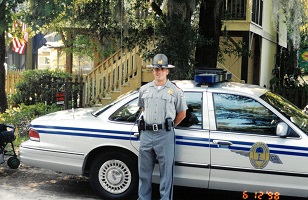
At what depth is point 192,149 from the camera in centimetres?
581

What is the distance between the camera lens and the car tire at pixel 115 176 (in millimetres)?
6070

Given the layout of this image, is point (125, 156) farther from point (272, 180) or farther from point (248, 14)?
point (248, 14)

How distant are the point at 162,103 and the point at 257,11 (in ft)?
40.5

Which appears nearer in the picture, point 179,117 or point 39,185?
point 179,117

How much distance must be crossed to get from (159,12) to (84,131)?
18.5ft

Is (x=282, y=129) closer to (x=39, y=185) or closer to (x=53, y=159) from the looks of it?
(x=53, y=159)

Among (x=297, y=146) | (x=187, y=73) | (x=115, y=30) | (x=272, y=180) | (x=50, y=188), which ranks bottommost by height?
(x=50, y=188)

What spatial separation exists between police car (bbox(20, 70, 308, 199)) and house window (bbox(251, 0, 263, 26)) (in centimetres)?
1047

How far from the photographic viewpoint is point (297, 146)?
5520 millimetres

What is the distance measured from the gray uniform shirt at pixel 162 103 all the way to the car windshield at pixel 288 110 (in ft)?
3.67

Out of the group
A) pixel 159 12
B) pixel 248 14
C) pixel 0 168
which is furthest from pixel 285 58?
pixel 0 168
